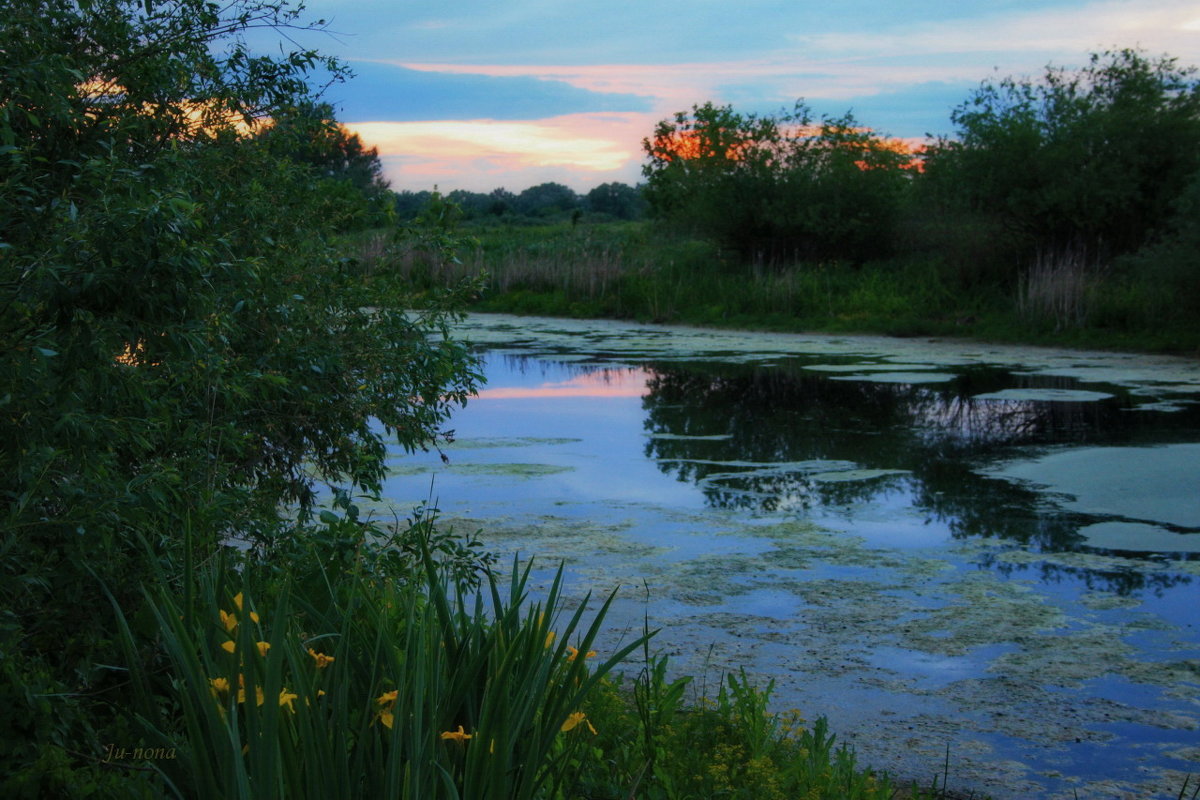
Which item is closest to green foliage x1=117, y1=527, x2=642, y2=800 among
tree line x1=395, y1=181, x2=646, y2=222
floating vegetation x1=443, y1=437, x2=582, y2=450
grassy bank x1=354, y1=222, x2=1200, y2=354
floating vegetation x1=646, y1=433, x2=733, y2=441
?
floating vegetation x1=443, y1=437, x2=582, y2=450

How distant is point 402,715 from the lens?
93.3 inches

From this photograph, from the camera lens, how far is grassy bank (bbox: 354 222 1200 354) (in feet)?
65.9

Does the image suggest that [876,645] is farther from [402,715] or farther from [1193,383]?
[1193,383]

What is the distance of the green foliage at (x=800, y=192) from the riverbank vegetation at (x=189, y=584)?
24.7m

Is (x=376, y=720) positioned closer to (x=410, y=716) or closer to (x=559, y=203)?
(x=410, y=716)

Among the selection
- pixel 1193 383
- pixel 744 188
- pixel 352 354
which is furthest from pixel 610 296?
pixel 352 354

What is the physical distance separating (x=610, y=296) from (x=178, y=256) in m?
26.3

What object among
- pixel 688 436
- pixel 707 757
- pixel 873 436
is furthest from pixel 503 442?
pixel 707 757

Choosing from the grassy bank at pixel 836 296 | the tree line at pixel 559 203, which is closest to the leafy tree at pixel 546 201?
the tree line at pixel 559 203

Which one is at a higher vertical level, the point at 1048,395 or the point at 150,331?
the point at 150,331

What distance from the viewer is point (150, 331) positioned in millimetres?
2975

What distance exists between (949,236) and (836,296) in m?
2.82

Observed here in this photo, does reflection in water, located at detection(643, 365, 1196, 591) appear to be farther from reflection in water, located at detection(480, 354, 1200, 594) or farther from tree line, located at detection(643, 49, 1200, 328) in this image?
tree line, located at detection(643, 49, 1200, 328)

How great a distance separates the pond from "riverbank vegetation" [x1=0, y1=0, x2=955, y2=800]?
0.66 metres
